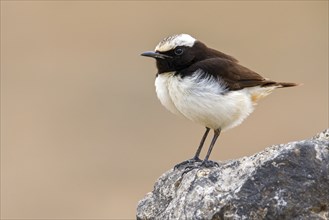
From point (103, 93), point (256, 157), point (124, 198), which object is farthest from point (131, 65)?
point (256, 157)

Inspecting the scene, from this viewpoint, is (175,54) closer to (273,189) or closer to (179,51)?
(179,51)

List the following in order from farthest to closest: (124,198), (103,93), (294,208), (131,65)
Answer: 1. (131,65)
2. (103,93)
3. (124,198)
4. (294,208)

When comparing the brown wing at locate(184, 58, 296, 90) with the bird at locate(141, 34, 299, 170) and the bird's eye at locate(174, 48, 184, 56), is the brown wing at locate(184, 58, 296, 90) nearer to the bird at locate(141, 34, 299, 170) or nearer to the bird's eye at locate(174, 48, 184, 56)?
the bird at locate(141, 34, 299, 170)

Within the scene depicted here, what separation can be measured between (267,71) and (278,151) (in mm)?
15590

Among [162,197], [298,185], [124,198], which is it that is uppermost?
[298,185]

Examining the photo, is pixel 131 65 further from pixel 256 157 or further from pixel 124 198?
pixel 256 157

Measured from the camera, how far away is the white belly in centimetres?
727

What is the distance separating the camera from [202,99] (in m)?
7.31

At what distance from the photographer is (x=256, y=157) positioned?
573 cm

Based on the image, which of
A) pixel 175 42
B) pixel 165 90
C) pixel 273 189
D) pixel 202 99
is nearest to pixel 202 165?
pixel 202 99

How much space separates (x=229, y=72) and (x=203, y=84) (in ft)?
0.87

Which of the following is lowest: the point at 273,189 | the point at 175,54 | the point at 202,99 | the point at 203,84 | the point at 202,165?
the point at 202,165

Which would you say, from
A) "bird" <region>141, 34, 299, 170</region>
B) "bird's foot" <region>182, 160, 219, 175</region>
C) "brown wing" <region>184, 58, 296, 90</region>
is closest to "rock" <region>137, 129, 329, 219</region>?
"bird's foot" <region>182, 160, 219, 175</region>

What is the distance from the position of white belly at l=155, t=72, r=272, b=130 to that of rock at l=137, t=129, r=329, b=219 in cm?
154
